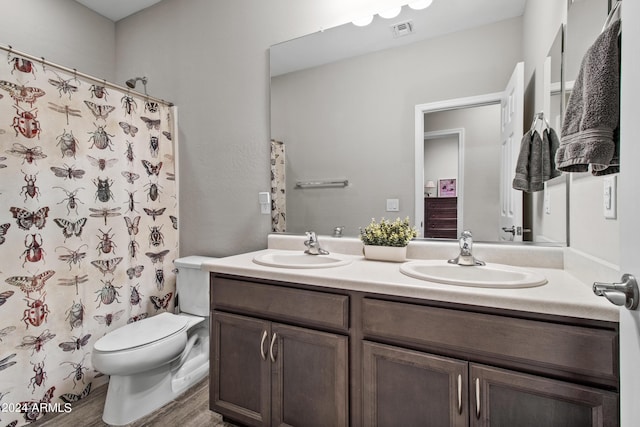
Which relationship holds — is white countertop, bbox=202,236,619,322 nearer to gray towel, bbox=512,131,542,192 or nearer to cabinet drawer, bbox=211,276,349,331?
cabinet drawer, bbox=211,276,349,331

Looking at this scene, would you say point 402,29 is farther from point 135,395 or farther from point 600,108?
point 135,395

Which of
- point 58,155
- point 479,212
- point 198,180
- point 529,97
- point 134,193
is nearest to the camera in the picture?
point 529,97

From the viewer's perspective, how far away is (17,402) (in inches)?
63.2

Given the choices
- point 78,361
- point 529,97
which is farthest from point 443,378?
point 78,361

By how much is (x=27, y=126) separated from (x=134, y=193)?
2.18ft

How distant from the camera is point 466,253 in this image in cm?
139

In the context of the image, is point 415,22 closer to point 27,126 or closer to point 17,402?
point 27,126

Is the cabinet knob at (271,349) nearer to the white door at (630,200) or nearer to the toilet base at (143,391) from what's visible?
the toilet base at (143,391)

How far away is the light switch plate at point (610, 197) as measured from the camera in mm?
889

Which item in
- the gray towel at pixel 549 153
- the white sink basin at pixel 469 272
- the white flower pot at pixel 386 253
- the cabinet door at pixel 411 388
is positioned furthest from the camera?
the white flower pot at pixel 386 253

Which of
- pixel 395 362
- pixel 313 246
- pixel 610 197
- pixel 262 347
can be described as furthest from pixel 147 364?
pixel 610 197

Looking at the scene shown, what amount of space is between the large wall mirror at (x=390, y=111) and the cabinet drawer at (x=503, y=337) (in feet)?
2.00

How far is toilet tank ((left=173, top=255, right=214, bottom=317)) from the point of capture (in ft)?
6.98

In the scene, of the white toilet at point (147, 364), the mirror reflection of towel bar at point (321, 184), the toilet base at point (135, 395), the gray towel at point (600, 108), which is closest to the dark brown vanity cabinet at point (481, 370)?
the gray towel at point (600, 108)
